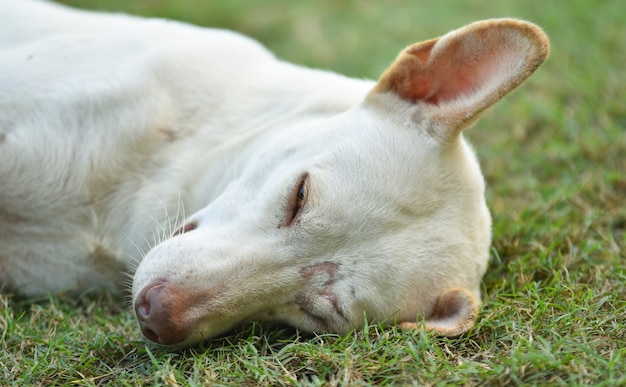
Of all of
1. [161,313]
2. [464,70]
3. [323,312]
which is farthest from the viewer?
[464,70]

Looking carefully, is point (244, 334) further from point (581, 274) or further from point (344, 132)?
point (581, 274)

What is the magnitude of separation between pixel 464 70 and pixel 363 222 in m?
0.81

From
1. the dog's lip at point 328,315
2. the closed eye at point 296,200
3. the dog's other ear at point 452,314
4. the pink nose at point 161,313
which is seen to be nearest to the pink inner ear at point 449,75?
the closed eye at point 296,200

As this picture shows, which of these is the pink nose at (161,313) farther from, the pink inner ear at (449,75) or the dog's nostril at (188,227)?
the pink inner ear at (449,75)

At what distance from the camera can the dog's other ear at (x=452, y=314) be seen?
9.36ft

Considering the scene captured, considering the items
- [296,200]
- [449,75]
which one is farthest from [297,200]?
[449,75]

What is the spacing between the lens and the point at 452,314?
2.97 m

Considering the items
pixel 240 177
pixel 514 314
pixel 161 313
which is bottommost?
pixel 514 314

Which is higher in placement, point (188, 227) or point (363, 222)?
point (363, 222)

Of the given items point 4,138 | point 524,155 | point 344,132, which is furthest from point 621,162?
point 4,138

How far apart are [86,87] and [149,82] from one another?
282 millimetres

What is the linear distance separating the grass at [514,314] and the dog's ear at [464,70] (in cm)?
81

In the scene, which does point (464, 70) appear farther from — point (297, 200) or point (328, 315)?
point (328, 315)

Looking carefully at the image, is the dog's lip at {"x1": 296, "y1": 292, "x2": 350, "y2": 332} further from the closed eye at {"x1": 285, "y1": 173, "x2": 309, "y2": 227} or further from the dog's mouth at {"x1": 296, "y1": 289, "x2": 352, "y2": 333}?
the closed eye at {"x1": 285, "y1": 173, "x2": 309, "y2": 227}
